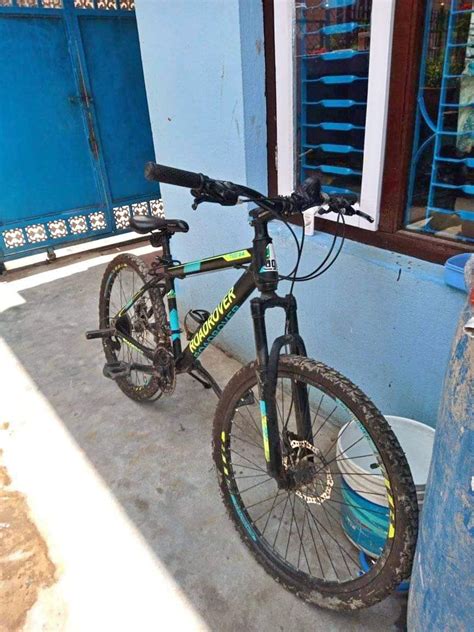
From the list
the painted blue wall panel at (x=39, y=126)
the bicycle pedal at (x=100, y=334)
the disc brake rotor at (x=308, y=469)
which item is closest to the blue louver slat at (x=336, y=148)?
the disc brake rotor at (x=308, y=469)

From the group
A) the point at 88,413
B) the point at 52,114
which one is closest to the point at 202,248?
the point at 88,413

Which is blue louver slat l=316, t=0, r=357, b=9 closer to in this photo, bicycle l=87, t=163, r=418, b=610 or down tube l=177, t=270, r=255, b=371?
bicycle l=87, t=163, r=418, b=610

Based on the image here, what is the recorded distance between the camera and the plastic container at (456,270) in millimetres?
1528

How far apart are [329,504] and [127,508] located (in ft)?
2.78

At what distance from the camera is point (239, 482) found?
2.07m

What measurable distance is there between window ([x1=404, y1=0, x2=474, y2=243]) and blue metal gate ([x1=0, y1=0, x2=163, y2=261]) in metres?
3.77

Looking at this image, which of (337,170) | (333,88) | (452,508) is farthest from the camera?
(337,170)

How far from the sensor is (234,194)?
50.6 inches

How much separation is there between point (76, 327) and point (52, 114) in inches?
86.3

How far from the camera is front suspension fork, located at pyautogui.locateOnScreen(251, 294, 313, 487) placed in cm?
145

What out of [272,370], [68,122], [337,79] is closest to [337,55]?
[337,79]

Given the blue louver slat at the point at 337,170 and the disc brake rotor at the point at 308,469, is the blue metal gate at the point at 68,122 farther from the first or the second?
the disc brake rotor at the point at 308,469

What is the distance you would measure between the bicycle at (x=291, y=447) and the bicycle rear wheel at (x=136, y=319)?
0.06ft

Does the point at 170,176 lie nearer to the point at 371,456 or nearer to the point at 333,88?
the point at 333,88
